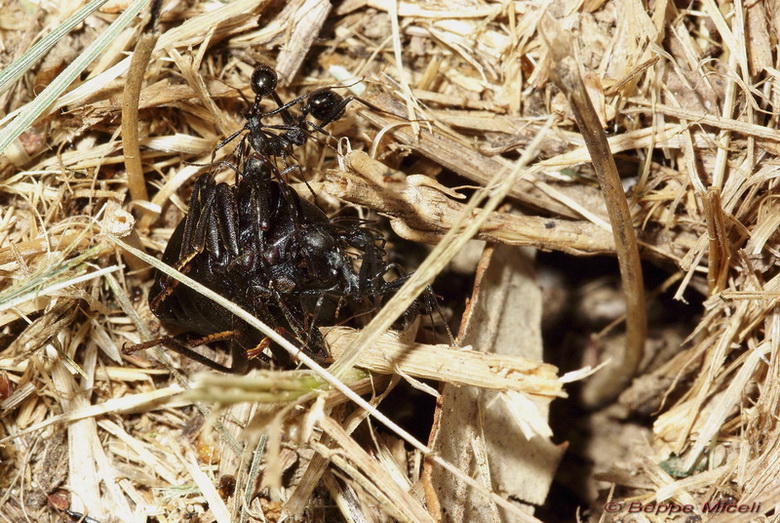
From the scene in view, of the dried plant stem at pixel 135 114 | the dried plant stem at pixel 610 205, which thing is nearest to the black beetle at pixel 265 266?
the dried plant stem at pixel 135 114

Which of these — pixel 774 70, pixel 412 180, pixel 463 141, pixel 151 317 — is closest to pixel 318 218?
pixel 412 180

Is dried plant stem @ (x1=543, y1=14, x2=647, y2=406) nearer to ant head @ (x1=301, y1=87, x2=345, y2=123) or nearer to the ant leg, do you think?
ant head @ (x1=301, y1=87, x2=345, y2=123)

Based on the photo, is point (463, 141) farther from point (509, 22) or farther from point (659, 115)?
point (659, 115)

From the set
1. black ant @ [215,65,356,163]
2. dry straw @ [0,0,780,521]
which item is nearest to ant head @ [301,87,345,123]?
black ant @ [215,65,356,163]

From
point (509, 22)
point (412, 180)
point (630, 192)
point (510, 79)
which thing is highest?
point (509, 22)

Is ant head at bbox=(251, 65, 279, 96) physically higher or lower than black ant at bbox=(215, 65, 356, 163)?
higher

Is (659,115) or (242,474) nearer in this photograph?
(242,474)

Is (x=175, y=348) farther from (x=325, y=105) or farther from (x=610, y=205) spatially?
(x=610, y=205)
